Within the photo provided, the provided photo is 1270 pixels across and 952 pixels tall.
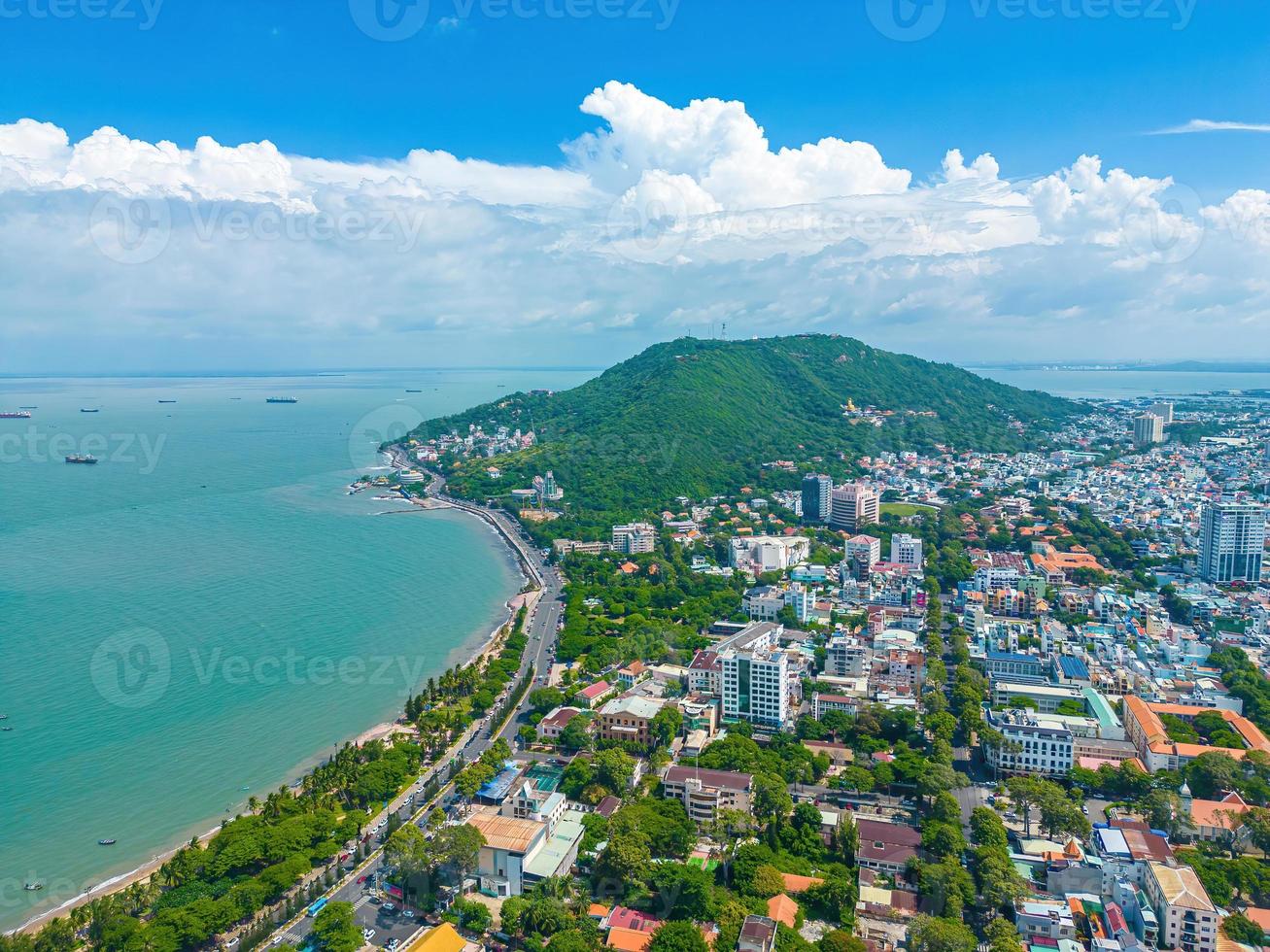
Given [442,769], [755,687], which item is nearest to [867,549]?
[755,687]

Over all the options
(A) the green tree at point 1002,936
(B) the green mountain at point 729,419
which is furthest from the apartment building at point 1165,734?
(B) the green mountain at point 729,419

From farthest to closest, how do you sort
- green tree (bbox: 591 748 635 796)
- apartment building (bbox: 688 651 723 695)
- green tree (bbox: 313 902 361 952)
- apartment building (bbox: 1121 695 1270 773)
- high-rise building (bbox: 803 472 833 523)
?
high-rise building (bbox: 803 472 833 523) → apartment building (bbox: 688 651 723 695) → apartment building (bbox: 1121 695 1270 773) → green tree (bbox: 591 748 635 796) → green tree (bbox: 313 902 361 952)

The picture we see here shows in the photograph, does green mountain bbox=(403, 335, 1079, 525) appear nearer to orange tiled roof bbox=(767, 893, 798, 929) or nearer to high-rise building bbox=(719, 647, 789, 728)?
high-rise building bbox=(719, 647, 789, 728)

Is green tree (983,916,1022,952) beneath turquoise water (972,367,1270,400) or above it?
beneath

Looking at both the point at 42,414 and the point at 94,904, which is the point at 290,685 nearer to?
the point at 94,904

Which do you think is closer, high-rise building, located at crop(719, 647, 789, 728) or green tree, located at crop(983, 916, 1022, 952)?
green tree, located at crop(983, 916, 1022, 952)

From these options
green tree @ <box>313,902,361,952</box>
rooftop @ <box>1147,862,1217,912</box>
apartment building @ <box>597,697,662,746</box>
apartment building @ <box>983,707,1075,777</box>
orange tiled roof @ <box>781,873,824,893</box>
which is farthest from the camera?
apartment building @ <box>597,697,662,746</box>

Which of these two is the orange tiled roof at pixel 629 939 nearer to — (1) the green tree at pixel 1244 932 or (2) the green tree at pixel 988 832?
(2) the green tree at pixel 988 832

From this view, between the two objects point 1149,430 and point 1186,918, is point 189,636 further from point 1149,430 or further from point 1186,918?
point 1149,430

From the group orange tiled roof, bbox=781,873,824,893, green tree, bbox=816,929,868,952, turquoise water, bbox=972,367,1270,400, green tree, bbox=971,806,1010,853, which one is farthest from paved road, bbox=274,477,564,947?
turquoise water, bbox=972,367,1270,400
